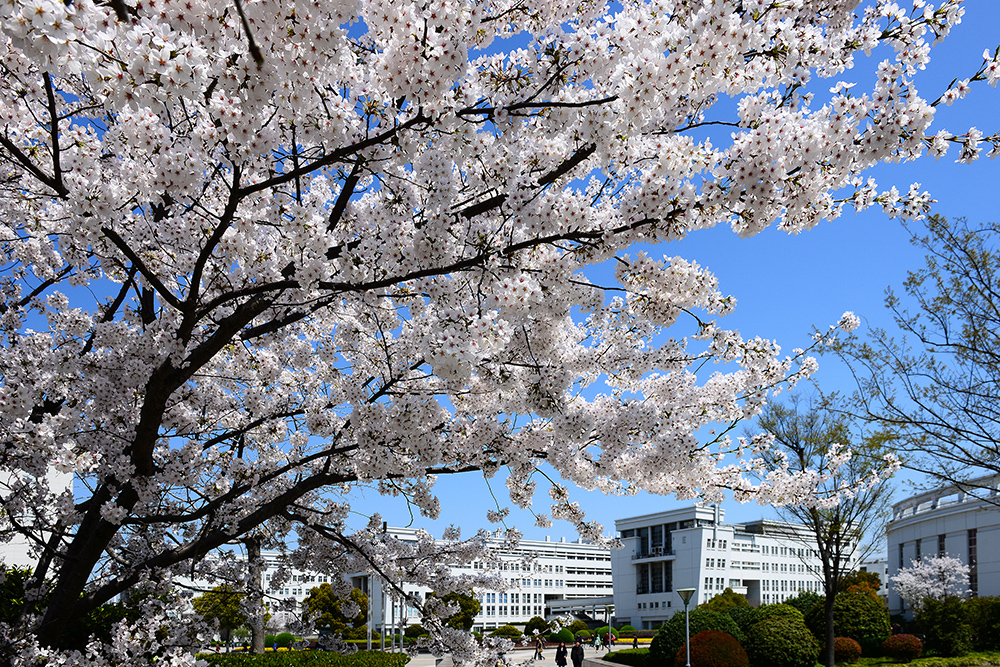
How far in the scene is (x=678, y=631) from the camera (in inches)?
818

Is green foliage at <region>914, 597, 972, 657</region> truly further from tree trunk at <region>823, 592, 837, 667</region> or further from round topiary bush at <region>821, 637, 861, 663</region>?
tree trunk at <region>823, 592, 837, 667</region>

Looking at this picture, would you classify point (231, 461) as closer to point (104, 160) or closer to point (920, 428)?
point (104, 160)

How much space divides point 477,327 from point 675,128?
5.33ft

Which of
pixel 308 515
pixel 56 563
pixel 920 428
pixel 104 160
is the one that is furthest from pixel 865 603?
pixel 104 160

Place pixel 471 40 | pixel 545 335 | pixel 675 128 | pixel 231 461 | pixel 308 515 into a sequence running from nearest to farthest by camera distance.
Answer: pixel 471 40
pixel 675 128
pixel 545 335
pixel 231 461
pixel 308 515

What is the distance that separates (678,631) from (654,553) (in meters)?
64.1

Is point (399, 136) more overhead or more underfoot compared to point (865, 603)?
more overhead

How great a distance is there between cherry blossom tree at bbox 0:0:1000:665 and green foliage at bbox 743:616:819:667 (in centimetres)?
1557

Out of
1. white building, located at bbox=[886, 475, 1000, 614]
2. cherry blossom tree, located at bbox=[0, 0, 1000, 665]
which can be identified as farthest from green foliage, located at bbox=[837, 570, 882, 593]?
cherry blossom tree, located at bbox=[0, 0, 1000, 665]

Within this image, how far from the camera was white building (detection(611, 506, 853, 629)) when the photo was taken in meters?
74.9

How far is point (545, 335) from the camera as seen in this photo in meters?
5.18

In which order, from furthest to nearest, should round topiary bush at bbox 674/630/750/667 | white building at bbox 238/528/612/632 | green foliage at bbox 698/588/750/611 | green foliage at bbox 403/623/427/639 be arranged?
1. white building at bbox 238/528/612/632
2. green foliage at bbox 698/588/750/611
3. round topiary bush at bbox 674/630/750/667
4. green foliage at bbox 403/623/427/639

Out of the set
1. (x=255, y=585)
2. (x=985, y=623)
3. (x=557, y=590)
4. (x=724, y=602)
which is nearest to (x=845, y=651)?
(x=985, y=623)

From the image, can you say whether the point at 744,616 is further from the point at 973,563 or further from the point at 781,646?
the point at 973,563
